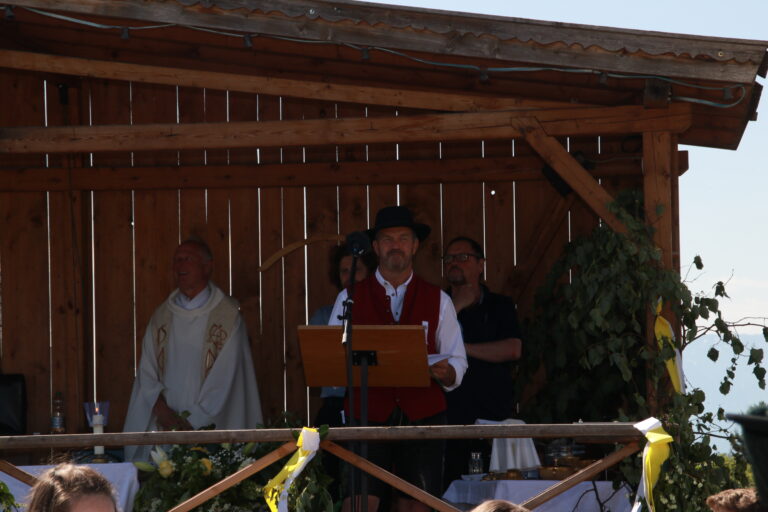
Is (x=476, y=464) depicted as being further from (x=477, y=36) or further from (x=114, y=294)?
(x=114, y=294)

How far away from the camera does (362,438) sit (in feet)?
16.2

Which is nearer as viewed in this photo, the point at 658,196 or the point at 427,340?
the point at 427,340

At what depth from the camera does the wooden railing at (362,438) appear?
4965 mm

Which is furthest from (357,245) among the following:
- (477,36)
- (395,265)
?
(477,36)

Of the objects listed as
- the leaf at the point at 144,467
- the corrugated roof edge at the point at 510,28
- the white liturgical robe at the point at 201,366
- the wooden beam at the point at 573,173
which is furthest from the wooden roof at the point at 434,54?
the leaf at the point at 144,467

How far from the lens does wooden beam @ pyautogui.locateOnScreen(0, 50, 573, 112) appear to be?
636 cm

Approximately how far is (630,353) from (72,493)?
3.97 m

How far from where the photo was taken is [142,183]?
26.5ft

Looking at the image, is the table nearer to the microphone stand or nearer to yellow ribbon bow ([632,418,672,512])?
yellow ribbon bow ([632,418,672,512])

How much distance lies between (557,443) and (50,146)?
3157 millimetres

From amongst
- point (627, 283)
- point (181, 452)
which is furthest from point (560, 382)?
point (181, 452)

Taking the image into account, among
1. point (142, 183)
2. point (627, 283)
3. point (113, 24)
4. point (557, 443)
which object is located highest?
point (113, 24)

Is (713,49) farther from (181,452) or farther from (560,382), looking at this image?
(181,452)

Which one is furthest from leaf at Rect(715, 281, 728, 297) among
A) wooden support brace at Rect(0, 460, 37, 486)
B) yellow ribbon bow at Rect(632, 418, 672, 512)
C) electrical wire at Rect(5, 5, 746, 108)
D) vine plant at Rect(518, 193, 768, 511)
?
wooden support brace at Rect(0, 460, 37, 486)
